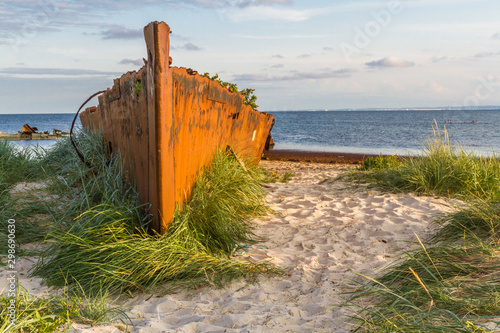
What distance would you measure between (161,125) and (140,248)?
100 cm

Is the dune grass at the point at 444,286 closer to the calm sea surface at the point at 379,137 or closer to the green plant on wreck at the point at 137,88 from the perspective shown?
the green plant on wreck at the point at 137,88

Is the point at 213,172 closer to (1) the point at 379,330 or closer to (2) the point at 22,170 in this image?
(1) the point at 379,330

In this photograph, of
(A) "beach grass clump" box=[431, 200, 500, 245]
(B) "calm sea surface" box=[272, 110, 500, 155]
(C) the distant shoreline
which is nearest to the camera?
(A) "beach grass clump" box=[431, 200, 500, 245]

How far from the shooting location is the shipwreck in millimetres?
3219

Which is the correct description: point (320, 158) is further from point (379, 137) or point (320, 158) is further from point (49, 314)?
point (379, 137)

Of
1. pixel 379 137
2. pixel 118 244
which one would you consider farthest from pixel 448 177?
pixel 379 137

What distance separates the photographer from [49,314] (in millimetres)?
2148

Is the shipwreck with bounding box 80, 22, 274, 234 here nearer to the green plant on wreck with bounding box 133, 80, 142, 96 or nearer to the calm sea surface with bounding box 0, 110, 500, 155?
the green plant on wreck with bounding box 133, 80, 142, 96

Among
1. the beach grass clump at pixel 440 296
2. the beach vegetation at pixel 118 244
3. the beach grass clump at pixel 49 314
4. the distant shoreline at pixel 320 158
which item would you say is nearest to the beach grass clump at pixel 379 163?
the distant shoreline at pixel 320 158

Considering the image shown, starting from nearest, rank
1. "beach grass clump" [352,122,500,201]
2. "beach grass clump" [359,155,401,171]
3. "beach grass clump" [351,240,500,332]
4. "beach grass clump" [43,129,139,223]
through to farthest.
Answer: "beach grass clump" [351,240,500,332] < "beach grass clump" [43,129,139,223] < "beach grass clump" [352,122,500,201] < "beach grass clump" [359,155,401,171]

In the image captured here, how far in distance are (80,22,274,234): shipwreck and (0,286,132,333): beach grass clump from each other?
106 cm

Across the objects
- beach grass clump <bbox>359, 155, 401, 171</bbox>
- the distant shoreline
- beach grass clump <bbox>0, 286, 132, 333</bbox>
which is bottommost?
the distant shoreline

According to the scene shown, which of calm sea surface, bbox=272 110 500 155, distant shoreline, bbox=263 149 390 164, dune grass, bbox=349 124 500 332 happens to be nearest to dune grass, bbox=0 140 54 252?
dune grass, bbox=349 124 500 332

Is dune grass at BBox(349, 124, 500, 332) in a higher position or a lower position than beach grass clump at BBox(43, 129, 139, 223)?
lower
